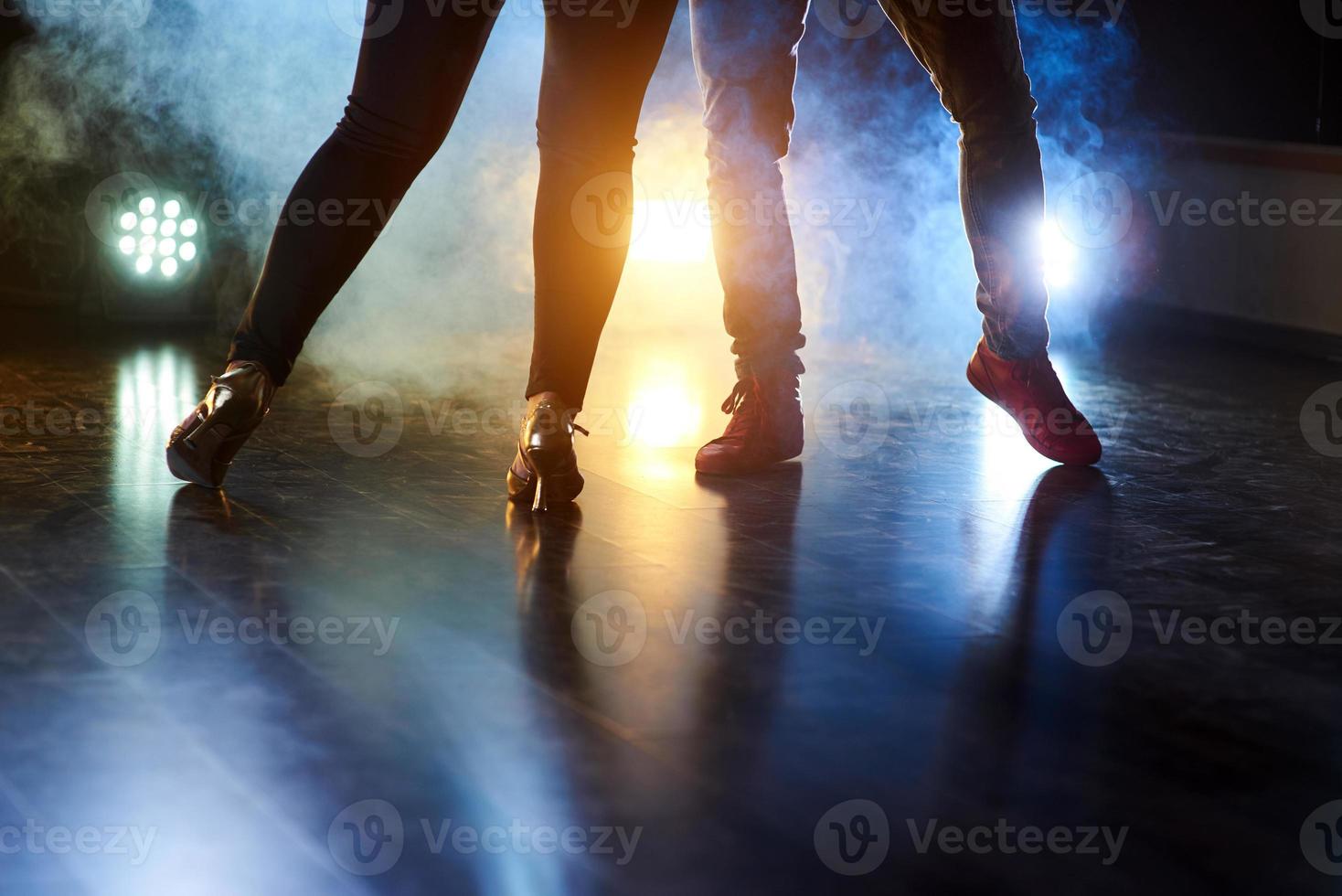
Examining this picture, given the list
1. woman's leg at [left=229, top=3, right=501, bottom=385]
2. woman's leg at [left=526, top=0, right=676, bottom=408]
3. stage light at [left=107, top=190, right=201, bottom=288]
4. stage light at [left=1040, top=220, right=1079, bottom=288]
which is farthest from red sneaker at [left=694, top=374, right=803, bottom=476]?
stage light at [left=1040, top=220, right=1079, bottom=288]

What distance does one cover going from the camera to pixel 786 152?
1993 mm

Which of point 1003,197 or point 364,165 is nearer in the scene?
point 364,165

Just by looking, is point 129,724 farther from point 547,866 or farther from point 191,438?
point 191,438

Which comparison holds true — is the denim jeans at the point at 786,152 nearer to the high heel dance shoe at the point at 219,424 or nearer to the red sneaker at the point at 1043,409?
the red sneaker at the point at 1043,409

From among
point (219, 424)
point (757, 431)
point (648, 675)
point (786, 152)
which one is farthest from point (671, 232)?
point (648, 675)

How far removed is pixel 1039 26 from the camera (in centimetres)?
403

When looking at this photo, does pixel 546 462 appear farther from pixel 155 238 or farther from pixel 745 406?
pixel 155 238

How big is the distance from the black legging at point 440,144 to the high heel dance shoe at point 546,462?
4 centimetres

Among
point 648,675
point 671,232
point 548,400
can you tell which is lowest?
point 648,675

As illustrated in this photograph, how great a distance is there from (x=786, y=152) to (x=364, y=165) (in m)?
0.62

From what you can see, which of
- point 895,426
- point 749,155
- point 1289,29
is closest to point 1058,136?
point 1289,29

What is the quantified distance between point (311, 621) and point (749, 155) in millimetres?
1017

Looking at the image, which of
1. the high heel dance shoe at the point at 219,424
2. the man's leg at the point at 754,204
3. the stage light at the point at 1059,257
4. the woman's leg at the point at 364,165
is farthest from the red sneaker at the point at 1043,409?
the stage light at the point at 1059,257

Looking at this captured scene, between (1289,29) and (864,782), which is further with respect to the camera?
(1289,29)
